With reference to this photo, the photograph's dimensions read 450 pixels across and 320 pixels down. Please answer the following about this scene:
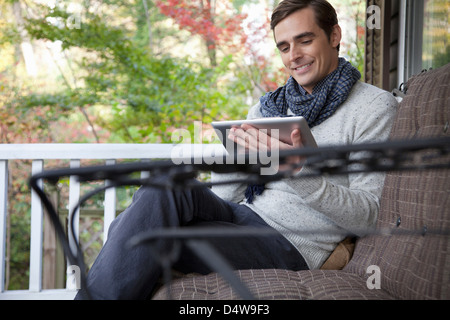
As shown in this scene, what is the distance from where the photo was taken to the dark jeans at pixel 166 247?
3.96 feet

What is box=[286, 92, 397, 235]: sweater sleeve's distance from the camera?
4.60 ft

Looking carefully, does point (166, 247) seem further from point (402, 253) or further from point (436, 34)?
point (436, 34)

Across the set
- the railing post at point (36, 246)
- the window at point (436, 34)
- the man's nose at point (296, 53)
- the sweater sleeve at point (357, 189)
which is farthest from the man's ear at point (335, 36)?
the railing post at point (36, 246)

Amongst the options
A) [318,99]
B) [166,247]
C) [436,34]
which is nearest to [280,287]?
[166,247]

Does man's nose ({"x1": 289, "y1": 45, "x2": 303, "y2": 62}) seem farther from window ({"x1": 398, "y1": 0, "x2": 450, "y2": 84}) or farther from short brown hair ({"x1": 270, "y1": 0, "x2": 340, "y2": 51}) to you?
window ({"x1": 398, "y1": 0, "x2": 450, "y2": 84})

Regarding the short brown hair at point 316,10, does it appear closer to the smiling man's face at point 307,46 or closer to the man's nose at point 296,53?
the smiling man's face at point 307,46

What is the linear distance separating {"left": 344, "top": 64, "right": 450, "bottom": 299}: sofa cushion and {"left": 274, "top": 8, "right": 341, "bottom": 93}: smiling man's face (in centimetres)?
35

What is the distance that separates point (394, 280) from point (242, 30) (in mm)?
4441

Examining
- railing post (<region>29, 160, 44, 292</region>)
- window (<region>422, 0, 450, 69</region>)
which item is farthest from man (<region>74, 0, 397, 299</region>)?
railing post (<region>29, 160, 44, 292</region>)

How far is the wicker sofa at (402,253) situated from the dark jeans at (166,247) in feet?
0.27

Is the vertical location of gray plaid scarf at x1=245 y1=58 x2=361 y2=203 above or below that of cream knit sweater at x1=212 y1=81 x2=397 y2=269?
above
